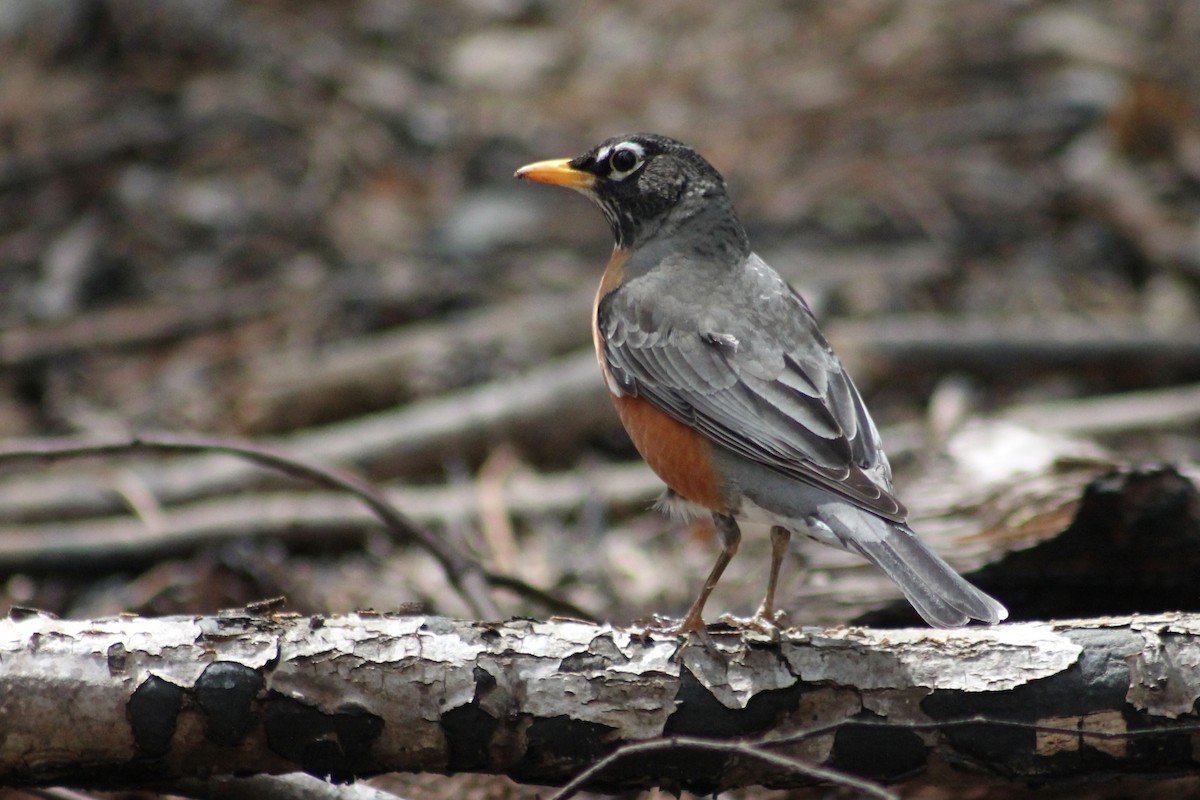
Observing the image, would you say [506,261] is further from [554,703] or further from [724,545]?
[554,703]

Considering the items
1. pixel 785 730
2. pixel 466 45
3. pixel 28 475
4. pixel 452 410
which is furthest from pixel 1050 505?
pixel 466 45

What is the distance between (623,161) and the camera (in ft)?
16.9

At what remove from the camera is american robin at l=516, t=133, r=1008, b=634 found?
11.4 feet

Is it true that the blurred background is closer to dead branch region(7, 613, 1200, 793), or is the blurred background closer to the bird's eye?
dead branch region(7, 613, 1200, 793)

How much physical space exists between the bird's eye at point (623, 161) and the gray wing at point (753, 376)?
59cm

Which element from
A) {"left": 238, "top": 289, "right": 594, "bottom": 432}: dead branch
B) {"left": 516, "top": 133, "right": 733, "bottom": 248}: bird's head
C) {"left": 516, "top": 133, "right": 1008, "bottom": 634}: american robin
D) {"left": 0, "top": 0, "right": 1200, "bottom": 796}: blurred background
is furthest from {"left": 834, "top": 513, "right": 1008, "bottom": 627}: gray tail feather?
{"left": 238, "top": 289, "right": 594, "bottom": 432}: dead branch

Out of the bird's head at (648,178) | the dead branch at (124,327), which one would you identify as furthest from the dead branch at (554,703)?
the dead branch at (124,327)

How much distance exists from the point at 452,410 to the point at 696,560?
5.13 ft

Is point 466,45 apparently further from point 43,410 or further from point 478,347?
point 43,410

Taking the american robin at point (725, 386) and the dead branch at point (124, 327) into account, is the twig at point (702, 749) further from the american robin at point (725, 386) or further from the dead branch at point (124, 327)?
the dead branch at point (124, 327)

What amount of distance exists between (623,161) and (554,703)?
276cm

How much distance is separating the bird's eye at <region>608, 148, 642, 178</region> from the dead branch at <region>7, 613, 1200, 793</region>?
256 centimetres

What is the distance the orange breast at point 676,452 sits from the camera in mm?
3910

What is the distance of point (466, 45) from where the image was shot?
1044 cm
